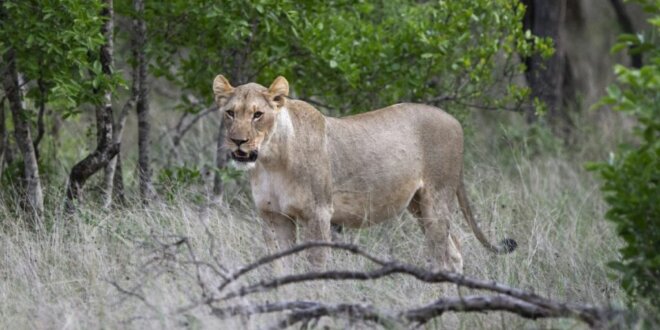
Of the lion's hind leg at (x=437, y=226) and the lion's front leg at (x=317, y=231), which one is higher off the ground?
the lion's front leg at (x=317, y=231)

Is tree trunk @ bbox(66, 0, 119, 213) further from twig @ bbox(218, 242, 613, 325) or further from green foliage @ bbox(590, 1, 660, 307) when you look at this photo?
green foliage @ bbox(590, 1, 660, 307)

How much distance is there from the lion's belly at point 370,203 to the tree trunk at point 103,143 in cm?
185

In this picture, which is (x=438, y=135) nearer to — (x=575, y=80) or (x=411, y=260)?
(x=411, y=260)

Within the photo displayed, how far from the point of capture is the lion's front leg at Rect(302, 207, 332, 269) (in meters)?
6.91

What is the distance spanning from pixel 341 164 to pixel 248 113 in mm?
960

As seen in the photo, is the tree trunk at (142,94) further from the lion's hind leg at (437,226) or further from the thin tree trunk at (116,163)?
the lion's hind leg at (437,226)

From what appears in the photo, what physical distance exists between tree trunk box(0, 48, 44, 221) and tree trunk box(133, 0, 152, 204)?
2.42 ft

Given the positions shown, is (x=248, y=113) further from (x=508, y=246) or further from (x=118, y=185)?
(x=118, y=185)

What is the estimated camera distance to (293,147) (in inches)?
275

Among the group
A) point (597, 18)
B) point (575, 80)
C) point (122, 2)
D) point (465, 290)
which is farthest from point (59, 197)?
point (597, 18)

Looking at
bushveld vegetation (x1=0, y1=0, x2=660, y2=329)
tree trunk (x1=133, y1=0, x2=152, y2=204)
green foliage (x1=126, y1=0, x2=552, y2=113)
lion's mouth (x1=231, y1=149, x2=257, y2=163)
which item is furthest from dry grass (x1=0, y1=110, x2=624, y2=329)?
green foliage (x1=126, y1=0, x2=552, y2=113)

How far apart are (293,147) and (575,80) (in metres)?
8.96

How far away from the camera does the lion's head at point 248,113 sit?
6.59 metres

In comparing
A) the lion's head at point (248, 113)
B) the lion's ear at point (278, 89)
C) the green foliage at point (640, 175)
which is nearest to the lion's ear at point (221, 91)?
the lion's head at point (248, 113)
